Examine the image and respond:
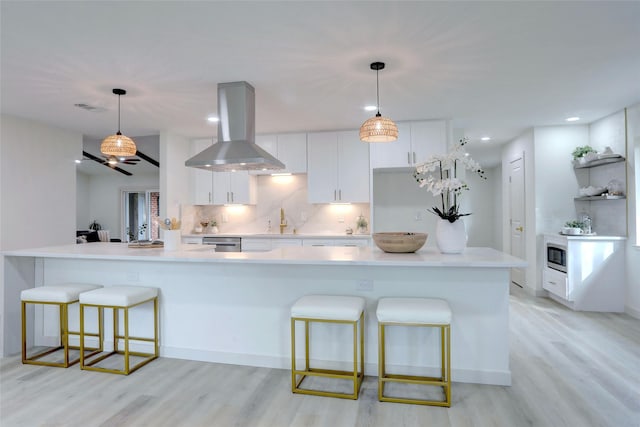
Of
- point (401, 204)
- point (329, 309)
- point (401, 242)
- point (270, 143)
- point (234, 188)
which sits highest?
point (270, 143)

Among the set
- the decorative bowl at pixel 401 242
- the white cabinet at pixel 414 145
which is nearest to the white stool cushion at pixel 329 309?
the decorative bowl at pixel 401 242

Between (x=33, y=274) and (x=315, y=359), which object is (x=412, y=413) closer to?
(x=315, y=359)

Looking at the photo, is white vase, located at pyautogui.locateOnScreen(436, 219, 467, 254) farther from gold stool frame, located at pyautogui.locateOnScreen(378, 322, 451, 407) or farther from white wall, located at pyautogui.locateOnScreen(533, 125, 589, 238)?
white wall, located at pyautogui.locateOnScreen(533, 125, 589, 238)

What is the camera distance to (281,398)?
2529 mm

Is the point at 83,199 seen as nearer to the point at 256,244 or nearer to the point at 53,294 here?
the point at 256,244

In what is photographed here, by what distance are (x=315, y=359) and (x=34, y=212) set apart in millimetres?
4196

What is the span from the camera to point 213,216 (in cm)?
627

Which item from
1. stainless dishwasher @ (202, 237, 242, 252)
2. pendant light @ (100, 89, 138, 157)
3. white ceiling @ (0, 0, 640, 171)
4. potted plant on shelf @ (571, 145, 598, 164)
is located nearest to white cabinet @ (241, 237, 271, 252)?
stainless dishwasher @ (202, 237, 242, 252)

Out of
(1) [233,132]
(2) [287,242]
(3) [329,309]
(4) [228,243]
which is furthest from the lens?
(4) [228,243]

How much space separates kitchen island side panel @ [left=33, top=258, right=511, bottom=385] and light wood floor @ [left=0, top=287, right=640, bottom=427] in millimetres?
137

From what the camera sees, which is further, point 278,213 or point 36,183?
point 278,213

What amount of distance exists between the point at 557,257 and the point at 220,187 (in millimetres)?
4793

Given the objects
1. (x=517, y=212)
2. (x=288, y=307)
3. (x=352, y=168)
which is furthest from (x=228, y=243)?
(x=517, y=212)

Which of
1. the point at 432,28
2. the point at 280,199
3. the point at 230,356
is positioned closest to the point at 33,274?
the point at 230,356
